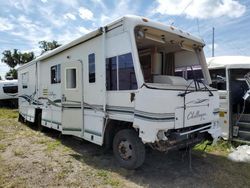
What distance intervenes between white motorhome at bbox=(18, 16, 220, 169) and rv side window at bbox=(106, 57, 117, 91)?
0.02 m

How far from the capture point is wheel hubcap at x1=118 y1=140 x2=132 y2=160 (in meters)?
5.14

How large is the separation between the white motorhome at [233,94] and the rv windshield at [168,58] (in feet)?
4.17

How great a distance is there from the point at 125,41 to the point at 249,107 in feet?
15.4

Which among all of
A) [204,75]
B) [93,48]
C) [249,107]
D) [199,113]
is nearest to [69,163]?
[93,48]

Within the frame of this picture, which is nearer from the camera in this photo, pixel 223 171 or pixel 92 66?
pixel 223 171

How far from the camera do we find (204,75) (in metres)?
6.28

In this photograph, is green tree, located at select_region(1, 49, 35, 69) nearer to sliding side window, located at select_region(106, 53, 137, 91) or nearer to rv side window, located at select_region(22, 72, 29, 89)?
rv side window, located at select_region(22, 72, 29, 89)

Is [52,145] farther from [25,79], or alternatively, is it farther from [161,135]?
[25,79]

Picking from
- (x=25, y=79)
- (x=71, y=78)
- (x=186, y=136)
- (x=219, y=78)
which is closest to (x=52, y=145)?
(x=71, y=78)

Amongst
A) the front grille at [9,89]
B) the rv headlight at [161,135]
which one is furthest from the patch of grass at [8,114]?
the rv headlight at [161,135]

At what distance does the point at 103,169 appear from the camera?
17.6 feet

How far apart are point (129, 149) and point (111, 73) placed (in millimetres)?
1647

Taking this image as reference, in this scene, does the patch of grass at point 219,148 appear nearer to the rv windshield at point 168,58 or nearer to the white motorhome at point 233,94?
the white motorhome at point 233,94

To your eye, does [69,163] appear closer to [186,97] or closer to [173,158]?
[173,158]
